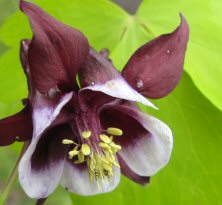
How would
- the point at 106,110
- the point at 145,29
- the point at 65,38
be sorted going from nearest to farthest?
the point at 65,38 → the point at 106,110 → the point at 145,29

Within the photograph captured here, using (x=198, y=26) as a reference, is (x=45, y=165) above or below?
below

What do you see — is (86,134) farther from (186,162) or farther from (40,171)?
(186,162)

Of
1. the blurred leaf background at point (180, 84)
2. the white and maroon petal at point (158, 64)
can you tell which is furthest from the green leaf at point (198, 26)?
the white and maroon petal at point (158, 64)

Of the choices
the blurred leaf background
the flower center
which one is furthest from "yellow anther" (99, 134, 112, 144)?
the blurred leaf background

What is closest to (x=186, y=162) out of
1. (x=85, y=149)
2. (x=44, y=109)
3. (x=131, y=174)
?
(x=131, y=174)

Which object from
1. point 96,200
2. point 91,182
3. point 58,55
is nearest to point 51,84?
point 58,55

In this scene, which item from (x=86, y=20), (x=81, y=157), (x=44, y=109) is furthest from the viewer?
(x=86, y=20)

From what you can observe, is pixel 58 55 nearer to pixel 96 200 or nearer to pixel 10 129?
pixel 10 129
